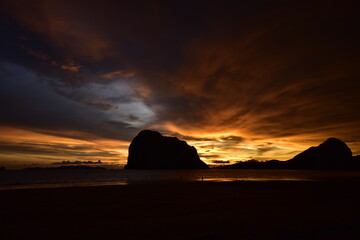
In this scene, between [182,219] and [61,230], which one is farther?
[182,219]

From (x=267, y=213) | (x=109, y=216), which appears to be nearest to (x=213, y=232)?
(x=267, y=213)

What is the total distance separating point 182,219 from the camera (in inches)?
467

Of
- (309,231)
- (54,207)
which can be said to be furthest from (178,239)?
(54,207)

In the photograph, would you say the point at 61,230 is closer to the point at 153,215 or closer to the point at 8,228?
the point at 8,228

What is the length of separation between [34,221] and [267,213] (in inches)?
560

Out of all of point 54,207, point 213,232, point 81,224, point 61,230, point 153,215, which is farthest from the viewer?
point 54,207

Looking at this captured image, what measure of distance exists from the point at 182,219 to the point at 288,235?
5.45 metres

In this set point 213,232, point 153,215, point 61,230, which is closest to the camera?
point 213,232

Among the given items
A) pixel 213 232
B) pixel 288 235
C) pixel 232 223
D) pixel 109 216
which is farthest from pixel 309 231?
pixel 109 216

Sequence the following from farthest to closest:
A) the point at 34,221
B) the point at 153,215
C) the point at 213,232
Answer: the point at 153,215 → the point at 34,221 → the point at 213,232

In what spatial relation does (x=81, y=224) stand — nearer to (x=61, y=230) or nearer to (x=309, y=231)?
(x=61, y=230)

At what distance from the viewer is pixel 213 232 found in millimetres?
9297

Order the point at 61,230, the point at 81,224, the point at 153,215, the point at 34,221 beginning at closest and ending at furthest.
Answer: the point at 61,230 < the point at 81,224 < the point at 34,221 < the point at 153,215

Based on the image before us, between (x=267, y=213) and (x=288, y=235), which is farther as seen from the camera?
(x=267, y=213)
